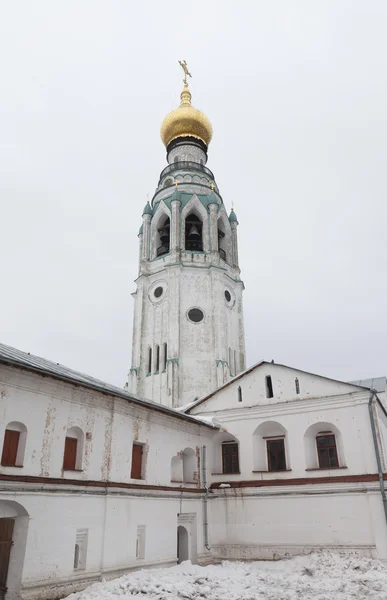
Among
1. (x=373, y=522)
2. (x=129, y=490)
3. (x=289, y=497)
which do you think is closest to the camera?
(x=129, y=490)

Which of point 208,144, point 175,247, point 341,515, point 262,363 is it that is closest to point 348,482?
point 341,515

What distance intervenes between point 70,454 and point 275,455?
32.3 ft

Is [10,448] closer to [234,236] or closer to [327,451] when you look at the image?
[327,451]

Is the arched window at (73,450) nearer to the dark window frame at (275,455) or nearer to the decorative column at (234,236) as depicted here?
the dark window frame at (275,455)

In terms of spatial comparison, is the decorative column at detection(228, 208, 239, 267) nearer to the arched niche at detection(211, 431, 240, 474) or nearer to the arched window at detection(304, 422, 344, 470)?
the arched niche at detection(211, 431, 240, 474)

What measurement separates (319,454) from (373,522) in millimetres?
3284

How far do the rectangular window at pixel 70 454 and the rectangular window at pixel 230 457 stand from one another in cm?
888

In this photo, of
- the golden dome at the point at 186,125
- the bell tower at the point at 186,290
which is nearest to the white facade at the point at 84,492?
the bell tower at the point at 186,290

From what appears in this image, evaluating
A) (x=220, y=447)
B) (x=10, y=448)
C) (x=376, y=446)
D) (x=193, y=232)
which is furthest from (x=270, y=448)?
(x=193, y=232)

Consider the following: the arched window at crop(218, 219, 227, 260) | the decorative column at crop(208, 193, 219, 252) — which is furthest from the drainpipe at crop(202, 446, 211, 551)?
the arched window at crop(218, 219, 227, 260)

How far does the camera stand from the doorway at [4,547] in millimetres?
11922

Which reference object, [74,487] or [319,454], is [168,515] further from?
[319,454]

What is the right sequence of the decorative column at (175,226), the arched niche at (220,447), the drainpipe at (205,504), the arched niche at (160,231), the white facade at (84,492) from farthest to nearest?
the arched niche at (160,231) < the decorative column at (175,226) < the arched niche at (220,447) < the drainpipe at (205,504) < the white facade at (84,492)

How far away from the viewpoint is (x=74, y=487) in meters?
13.8
